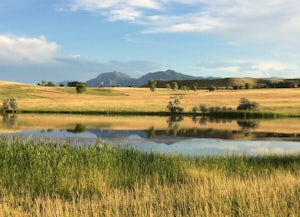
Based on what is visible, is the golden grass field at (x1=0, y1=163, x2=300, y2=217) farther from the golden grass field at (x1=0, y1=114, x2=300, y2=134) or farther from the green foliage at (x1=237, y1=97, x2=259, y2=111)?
the green foliage at (x1=237, y1=97, x2=259, y2=111)

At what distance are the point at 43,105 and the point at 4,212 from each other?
93236 millimetres

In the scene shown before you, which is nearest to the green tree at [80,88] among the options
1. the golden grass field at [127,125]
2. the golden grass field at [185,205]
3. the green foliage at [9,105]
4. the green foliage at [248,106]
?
the green foliage at [9,105]

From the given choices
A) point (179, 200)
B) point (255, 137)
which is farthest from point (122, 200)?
point (255, 137)

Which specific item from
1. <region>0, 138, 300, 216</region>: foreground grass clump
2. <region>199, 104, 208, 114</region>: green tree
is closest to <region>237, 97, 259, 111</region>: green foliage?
<region>199, 104, 208, 114</region>: green tree

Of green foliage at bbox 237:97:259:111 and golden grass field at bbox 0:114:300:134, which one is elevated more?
green foliage at bbox 237:97:259:111

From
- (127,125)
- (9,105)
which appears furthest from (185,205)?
(9,105)

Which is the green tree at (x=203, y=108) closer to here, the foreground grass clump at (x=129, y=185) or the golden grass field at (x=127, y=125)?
the golden grass field at (x=127, y=125)

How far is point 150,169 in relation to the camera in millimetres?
17719

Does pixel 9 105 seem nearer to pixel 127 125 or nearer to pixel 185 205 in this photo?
pixel 127 125

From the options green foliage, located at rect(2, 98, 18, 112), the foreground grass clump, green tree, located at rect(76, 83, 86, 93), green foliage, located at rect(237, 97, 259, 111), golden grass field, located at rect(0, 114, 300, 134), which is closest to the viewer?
the foreground grass clump

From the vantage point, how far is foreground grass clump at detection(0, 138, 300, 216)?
31.8 feet

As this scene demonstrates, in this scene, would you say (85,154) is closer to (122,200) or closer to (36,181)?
(36,181)

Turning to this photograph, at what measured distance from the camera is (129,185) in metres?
14.9

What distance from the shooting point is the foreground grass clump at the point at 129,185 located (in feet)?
31.8
